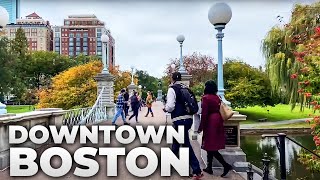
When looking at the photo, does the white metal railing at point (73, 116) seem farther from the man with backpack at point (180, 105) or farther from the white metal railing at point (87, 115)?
the man with backpack at point (180, 105)

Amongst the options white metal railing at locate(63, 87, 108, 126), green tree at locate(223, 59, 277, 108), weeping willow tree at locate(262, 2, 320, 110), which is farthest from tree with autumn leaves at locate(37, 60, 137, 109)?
green tree at locate(223, 59, 277, 108)

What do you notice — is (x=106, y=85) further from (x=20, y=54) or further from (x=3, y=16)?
(x=20, y=54)

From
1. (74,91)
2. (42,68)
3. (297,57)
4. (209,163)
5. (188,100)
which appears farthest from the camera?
(42,68)

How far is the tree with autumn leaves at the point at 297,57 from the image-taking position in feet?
29.3

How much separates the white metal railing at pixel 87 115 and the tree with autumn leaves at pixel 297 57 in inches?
259

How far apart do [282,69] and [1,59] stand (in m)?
35.2

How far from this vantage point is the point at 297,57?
11.7 m

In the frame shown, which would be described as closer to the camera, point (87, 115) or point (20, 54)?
point (87, 115)

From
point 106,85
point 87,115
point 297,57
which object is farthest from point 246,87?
point 297,57

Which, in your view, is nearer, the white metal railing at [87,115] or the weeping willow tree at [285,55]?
the white metal railing at [87,115]

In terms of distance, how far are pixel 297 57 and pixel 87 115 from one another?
6870 mm

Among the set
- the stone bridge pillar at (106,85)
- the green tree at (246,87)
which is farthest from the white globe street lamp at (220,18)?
the green tree at (246,87)

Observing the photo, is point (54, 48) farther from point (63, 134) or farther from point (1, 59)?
point (63, 134)

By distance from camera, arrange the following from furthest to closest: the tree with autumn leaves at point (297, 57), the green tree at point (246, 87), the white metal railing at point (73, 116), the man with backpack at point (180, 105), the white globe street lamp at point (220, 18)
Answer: the green tree at point (246, 87) < the white metal railing at point (73, 116) < the tree with autumn leaves at point (297, 57) < the white globe street lamp at point (220, 18) < the man with backpack at point (180, 105)
